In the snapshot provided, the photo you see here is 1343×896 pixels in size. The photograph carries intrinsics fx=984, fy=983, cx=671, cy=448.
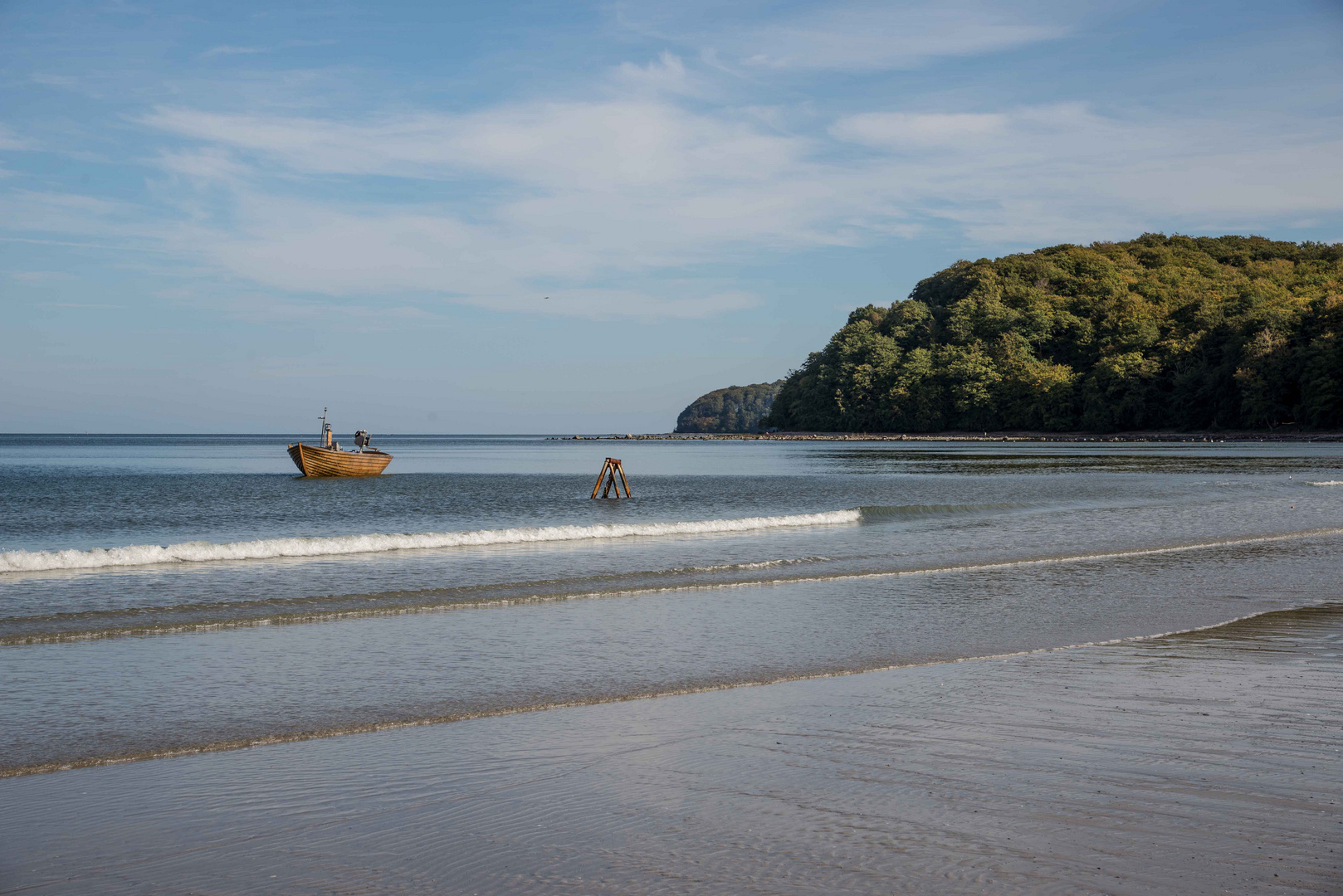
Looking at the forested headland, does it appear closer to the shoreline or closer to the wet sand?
the shoreline

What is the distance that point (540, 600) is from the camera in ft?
41.1

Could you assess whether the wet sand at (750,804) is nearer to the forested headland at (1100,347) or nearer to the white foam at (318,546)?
the white foam at (318,546)

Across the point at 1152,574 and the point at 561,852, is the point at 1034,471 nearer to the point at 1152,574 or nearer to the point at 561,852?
the point at 1152,574

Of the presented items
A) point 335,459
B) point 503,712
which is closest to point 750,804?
point 503,712

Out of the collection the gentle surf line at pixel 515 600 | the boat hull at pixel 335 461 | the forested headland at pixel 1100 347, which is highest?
the forested headland at pixel 1100 347

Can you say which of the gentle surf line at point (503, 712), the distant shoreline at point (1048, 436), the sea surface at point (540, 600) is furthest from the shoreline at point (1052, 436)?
the gentle surf line at point (503, 712)

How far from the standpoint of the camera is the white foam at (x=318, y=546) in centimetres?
1512

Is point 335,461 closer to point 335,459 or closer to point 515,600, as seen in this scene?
point 335,459

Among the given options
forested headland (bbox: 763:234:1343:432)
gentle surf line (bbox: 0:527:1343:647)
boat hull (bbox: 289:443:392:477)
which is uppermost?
forested headland (bbox: 763:234:1343:432)

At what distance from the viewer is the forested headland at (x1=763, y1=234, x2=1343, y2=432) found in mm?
101562

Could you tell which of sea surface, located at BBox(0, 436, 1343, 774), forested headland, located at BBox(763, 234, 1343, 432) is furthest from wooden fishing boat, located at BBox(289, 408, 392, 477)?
forested headland, located at BBox(763, 234, 1343, 432)

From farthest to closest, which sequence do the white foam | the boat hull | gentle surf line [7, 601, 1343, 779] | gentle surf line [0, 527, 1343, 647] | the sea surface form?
the boat hull
the white foam
gentle surf line [0, 527, 1343, 647]
the sea surface
gentle surf line [7, 601, 1343, 779]

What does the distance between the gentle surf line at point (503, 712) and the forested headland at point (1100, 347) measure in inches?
4026

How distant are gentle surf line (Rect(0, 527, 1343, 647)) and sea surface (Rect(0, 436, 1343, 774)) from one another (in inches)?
2.0
